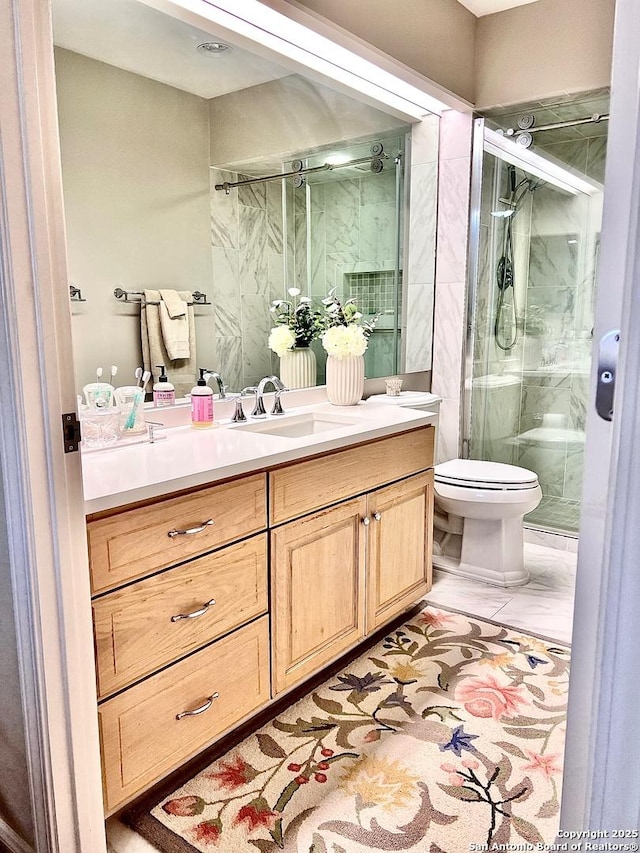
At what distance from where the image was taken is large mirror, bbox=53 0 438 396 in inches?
73.5

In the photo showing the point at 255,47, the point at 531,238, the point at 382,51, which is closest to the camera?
the point at 255,47

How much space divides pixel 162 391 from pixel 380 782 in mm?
1312

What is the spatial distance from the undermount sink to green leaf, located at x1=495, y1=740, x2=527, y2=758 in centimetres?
113

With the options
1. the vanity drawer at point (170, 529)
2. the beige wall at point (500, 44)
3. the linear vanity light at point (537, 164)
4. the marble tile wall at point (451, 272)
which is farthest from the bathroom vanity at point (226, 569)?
the linear vanity light at point (537, 164)

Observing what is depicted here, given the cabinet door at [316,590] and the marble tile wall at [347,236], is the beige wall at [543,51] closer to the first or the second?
the marble tile wall at [347,236]

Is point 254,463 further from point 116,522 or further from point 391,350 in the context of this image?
point 391,350

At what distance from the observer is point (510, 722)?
1.93 metres

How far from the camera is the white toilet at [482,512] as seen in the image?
9.22 ft

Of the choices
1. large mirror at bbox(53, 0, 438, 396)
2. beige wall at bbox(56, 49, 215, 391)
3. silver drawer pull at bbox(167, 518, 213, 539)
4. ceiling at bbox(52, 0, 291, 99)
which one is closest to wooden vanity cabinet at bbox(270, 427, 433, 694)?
silver drawer pull at bbox(167, 518, 213, 539)

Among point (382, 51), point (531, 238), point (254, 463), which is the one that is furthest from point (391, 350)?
point (254, 463)

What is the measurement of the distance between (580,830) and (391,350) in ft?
8.34

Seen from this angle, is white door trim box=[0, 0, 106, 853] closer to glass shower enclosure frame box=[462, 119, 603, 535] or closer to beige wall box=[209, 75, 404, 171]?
beige wall box=[209, 75, 404, 171]

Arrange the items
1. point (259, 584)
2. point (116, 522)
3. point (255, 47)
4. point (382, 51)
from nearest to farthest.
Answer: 1. point (116, 522)
2. point (259, 584)
3. point (255, 47)
4. point (382, 51)

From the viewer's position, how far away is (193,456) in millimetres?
1695
